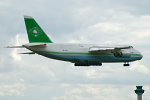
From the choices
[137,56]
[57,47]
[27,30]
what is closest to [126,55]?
[137,56]

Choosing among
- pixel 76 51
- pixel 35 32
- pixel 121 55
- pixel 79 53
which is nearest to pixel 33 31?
pixel 35 32

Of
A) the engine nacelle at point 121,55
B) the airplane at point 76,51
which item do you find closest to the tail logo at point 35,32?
the airplane at point 76,51

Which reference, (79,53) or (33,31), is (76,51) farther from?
(33,31)

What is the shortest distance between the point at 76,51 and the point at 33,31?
9.27 meters

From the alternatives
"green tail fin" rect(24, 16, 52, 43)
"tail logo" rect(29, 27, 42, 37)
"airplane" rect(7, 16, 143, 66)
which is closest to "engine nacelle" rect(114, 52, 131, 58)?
"airplane" rect(7, 16, 143, 66)

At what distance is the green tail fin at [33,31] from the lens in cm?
7125

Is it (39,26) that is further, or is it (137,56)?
(137,56)

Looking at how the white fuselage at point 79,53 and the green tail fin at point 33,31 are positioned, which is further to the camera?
the white fuselage at point 79,53

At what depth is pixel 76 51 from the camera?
75375mm

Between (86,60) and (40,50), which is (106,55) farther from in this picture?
(40,50)

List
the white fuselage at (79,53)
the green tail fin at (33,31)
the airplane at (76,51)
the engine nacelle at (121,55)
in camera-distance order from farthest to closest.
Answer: the engine nacelle at (121,55) < the white fuselage at (79,53) < the airplane at (76,51) < the green tail fin at (33,31)

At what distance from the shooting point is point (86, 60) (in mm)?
77625

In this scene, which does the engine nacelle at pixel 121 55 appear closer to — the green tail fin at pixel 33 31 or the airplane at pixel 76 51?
the airplane at pixel 76 51

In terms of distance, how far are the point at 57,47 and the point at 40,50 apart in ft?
11.2
